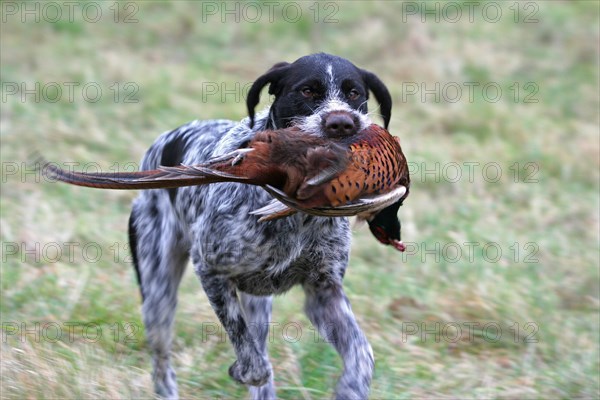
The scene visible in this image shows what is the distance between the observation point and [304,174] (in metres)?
3.32

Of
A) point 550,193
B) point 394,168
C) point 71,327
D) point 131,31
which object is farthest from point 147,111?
point 394,168

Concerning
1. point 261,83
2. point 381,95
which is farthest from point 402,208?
point 261,83

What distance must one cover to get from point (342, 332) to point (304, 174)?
1025 mm

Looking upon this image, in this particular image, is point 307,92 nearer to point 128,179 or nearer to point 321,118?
point 321,118

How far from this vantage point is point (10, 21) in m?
11.3

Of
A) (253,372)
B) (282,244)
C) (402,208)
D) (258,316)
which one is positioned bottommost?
(402,208)

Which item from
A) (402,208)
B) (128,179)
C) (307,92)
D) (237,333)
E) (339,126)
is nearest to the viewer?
(128,179)

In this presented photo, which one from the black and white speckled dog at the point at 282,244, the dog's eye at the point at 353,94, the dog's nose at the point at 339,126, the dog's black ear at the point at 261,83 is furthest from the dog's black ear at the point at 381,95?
the dog's nose at the point at 339,126

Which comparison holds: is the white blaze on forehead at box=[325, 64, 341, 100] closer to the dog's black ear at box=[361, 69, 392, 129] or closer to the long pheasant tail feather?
the dog's black ear at box=[361, 69, 392, 129]

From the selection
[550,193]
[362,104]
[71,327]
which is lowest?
[550,193]

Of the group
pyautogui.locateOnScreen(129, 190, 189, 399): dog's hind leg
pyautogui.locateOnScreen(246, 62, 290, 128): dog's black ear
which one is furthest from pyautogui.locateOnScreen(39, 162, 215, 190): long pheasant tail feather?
pyautogui.locateOnScreen(129, 190, 189, 399): dog's hind leg

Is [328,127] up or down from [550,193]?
up

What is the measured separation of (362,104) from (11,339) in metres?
1.86

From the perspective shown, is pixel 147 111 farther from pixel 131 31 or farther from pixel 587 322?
pixel 587 322
